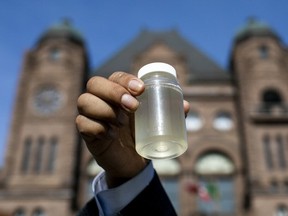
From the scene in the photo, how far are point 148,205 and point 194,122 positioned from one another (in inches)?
1157

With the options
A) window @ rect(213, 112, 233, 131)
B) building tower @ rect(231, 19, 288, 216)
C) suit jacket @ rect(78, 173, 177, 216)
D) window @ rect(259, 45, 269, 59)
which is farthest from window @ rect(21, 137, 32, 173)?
suit jacket @ rect(78, 173, 177, 216)

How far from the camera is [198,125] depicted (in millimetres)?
31266

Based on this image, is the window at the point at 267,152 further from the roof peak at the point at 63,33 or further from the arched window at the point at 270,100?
the roof peak at the point at 63,33

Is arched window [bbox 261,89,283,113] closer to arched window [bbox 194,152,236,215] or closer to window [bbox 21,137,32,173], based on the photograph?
arched window [bbox 194,152,236,215]

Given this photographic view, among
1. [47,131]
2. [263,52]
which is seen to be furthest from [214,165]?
[47,131]

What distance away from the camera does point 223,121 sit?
31906 millimetres

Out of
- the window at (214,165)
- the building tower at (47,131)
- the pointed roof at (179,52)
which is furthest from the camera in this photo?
the pointed roof at (179,52)

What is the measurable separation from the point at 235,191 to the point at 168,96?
92.6 ft

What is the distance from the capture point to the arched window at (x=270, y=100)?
30.4 metres

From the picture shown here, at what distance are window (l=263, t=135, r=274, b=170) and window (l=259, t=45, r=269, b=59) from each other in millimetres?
→ 6159

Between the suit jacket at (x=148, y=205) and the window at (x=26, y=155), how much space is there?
27210mm

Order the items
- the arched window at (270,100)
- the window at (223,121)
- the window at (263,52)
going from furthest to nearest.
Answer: the window at (263,52) < the window at (223,121) < the arched window at (270,100)

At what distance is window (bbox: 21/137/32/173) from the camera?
93.8 ft

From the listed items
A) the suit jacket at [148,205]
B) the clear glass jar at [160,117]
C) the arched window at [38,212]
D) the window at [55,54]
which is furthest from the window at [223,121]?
the clear glass jar at [160,117]
